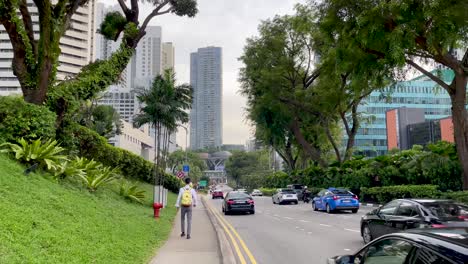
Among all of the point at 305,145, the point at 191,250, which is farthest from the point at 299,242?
the point at 305,145

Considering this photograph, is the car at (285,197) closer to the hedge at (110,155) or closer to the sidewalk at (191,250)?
the hedge at (110,155)

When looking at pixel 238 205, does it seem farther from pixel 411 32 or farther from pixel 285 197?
pixel 285 197

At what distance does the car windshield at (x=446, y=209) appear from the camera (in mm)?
9297

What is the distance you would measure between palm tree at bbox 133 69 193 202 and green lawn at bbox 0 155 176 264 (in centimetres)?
1647

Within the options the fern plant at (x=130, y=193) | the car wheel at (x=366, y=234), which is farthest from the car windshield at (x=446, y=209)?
the fern plant at (x=130, y=193)

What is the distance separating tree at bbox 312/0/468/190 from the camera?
17781 mm

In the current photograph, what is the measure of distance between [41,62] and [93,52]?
403 feet

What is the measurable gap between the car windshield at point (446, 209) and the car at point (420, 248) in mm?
5868

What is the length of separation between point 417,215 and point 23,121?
43.7ft

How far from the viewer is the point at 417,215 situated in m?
9.54

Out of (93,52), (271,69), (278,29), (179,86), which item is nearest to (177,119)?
(179,86)

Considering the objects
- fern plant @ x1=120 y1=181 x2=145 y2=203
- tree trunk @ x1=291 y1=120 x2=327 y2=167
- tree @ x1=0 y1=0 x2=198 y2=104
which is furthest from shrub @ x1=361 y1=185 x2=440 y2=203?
tree @ x1=0 y1=0 x2=198 y2=104

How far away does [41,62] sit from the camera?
16.7 m

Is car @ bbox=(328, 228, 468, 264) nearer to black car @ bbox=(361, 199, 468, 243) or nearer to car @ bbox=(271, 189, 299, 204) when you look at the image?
black car @ bbox=(361, 199, 468, 243)
